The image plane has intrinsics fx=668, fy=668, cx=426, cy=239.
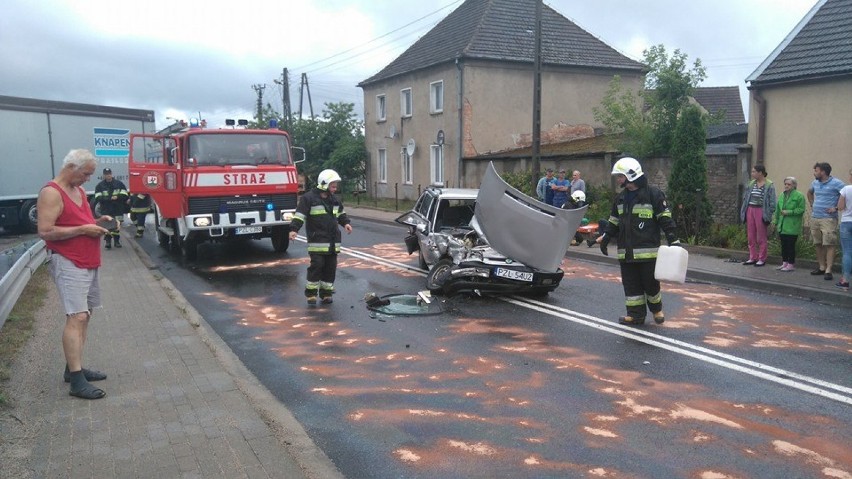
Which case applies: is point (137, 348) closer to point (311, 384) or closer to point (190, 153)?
point (311, 384)

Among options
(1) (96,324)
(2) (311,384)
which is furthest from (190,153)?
(2) (311,384)

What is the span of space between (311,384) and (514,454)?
2.06 m

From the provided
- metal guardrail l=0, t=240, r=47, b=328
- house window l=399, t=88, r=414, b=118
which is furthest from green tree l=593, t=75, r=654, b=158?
metal guardrail l=0, t=240, r=47, b=328

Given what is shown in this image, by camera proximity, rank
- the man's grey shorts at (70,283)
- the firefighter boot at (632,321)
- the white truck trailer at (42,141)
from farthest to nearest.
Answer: the white truck trailer at (42,141), the firefighter boot at (632,321), the man's grey shorts at (70,283)

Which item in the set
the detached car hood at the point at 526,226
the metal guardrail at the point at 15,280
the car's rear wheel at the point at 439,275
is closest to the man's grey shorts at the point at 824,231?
the detached car hood at the point at 526,226

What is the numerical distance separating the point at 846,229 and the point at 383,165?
84.4 feet

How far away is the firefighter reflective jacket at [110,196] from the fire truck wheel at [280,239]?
4089 millimetres

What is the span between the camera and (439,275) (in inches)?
357

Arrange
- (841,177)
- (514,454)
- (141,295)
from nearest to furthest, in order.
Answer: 1. (514,454)
2. (141,295)
3. (841,177)

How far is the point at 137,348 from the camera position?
6281mm

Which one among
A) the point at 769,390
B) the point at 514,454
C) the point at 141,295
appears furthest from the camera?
the point at 141,295

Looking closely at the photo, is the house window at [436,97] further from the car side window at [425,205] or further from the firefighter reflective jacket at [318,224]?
the firefighter reflective jacket at [318,224]

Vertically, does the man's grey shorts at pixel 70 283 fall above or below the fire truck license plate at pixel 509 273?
above

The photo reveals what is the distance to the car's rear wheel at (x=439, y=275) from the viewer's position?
8930 millimetres
